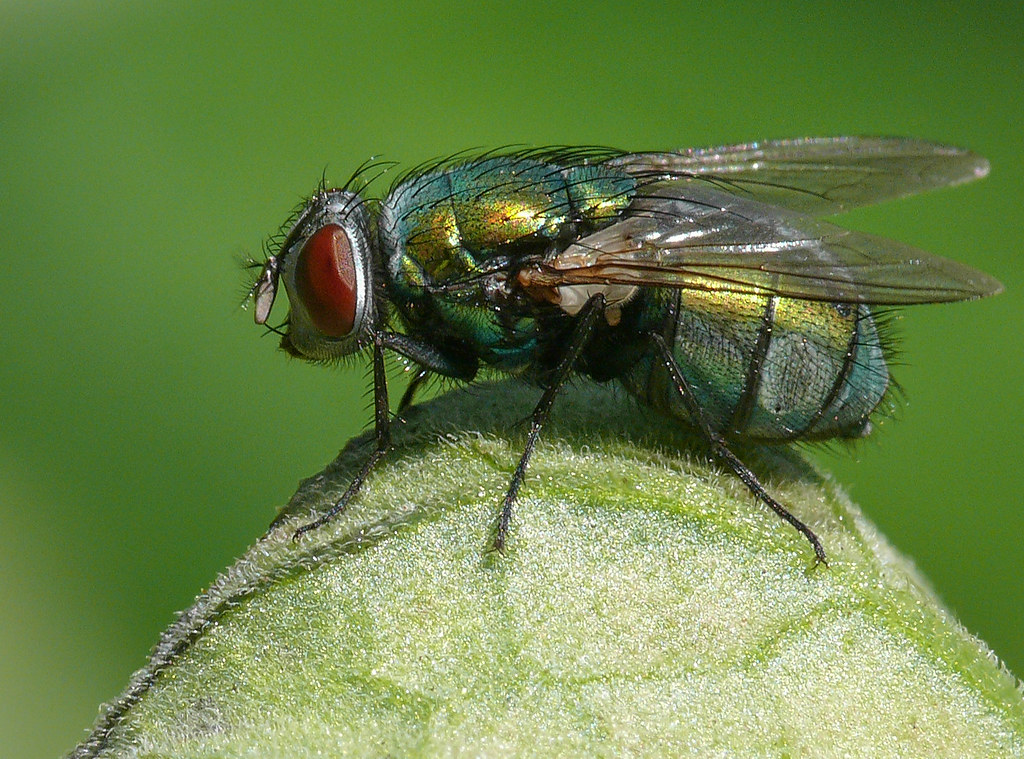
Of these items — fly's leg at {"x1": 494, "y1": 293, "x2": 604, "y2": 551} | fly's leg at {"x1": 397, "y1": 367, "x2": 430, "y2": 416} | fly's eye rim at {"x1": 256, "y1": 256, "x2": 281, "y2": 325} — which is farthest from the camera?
fly's leg at {"x1": 397, "y1": 367, "x2": 430, "y2": 416}

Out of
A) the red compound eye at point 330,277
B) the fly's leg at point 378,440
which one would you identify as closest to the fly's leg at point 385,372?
the fly's leg at point 378,440

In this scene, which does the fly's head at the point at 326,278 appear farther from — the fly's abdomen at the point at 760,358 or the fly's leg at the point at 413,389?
the fly's abdomen at the point at 760,358

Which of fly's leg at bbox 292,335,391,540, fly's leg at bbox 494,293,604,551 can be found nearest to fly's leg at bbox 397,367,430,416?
fly's leg at bbox 292,335,391,540

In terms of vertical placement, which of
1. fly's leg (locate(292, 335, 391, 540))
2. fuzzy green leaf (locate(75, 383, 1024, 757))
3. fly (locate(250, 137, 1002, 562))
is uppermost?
fly (locate(250, 137, 1002, 562))

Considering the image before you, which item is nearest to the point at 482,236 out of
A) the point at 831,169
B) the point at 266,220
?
the point at 831,169

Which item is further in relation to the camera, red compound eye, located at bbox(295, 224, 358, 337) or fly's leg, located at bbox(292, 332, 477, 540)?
red compound eye, located at bbox(295, 224, 358, 337)

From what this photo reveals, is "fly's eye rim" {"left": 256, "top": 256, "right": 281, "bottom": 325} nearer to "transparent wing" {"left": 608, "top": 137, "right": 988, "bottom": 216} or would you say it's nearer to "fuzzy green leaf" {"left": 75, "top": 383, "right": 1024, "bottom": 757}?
"fuzzy green leaf" {"left": 75, "top": 383, "right": 1024, "bottom": 757}

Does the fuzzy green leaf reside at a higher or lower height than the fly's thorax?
lower
